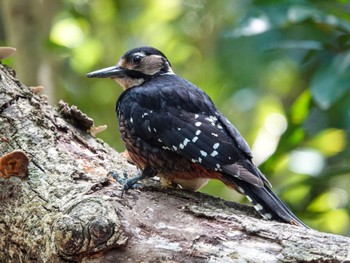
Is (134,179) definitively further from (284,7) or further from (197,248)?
(284,7)

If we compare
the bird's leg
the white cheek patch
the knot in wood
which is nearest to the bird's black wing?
the bird's leg

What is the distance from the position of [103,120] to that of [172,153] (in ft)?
9.56

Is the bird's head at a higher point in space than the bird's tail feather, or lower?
higher

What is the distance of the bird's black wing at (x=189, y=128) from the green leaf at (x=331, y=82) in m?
0.73

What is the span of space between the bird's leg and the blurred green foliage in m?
0.83

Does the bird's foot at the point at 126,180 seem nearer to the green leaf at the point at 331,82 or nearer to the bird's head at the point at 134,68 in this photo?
the bird's head at the point at 134,68

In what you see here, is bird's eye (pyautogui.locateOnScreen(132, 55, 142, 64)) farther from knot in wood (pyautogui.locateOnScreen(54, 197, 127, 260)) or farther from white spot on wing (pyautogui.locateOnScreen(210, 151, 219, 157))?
knot in wood (pyautogui.locateOnScreen(54, 197, 127, 260))

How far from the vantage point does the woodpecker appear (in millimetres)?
2604

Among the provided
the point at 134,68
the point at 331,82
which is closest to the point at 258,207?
the point at 134,68

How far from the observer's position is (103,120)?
5629 millimetres

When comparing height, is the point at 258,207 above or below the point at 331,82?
below

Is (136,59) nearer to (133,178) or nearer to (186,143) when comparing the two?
(186,143)

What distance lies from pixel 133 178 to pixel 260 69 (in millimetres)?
2446

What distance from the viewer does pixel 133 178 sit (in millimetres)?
2570
